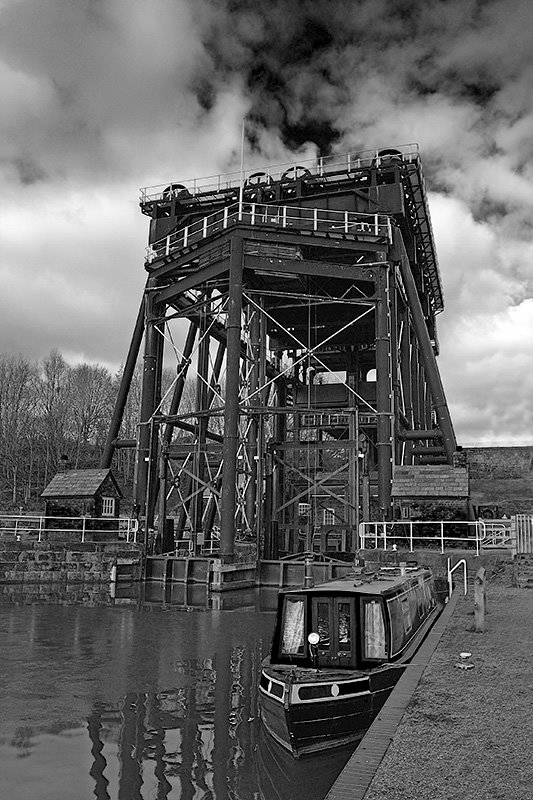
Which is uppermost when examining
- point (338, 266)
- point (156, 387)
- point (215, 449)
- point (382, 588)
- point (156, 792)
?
point (338, 266)

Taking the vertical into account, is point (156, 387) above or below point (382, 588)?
above

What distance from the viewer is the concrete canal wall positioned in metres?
30.1

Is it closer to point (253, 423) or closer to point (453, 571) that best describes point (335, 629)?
point (453, 571)

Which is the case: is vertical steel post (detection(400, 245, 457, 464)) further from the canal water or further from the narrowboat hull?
the narrowboat hull

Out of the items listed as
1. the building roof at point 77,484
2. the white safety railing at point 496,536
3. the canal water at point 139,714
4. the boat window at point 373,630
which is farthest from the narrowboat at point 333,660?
the building roof at point 77,484

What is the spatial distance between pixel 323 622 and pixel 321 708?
1756 mm

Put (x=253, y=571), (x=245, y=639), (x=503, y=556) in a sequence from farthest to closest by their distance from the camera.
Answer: (x=253, y=571) → (x=503, y=556) → (x=245, y=639)

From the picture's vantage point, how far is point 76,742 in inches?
415

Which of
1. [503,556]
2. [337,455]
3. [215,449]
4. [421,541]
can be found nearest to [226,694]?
[503,556]

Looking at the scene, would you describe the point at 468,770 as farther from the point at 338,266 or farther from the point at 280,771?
the point at 338,266

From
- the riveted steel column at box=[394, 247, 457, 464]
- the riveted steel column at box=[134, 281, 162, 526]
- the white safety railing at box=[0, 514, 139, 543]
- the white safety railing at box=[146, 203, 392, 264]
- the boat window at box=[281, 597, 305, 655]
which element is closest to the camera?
the boat window at box=[281, 597, 305, 655]

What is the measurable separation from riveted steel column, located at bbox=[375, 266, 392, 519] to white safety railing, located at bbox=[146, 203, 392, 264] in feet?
9.36

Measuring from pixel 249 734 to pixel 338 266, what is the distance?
85.7ft

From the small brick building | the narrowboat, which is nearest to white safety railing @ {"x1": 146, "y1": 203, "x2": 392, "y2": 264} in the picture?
the small brick building
